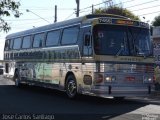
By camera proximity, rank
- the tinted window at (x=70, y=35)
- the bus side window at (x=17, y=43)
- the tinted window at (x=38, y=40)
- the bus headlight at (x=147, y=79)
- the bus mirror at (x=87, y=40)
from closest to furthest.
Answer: the bus mirror at (x=87, y=40), the bus headlight at (x=147, y=79), the tinted window at (x=70, y=35), the tinted window at (x=38, y=40), the bus side window at (x=17, y=43)

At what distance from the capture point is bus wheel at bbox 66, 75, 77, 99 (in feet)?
59.5

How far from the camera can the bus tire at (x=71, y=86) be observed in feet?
59.5

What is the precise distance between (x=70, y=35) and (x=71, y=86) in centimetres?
213

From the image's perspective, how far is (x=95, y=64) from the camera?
53.9ft

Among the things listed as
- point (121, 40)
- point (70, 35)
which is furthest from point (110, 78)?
point (70, 35)

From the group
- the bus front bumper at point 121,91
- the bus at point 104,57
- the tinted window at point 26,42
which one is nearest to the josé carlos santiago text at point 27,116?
the bus front bumper at point 121,91

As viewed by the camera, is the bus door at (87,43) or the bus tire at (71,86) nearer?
the bus door at (87,43)

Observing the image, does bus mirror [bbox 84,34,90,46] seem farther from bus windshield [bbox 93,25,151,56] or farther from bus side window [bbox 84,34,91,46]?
bus windshield [bbox 93,25,151,56]

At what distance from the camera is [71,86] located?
18.4 meters

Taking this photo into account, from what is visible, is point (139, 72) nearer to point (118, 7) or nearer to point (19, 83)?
point (19, 83)

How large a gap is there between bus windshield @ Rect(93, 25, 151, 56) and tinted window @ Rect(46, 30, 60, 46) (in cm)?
395

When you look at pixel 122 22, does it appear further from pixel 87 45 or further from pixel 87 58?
pixel 87 58

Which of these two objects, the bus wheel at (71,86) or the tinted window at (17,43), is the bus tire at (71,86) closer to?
the bus wheel at (71,86)

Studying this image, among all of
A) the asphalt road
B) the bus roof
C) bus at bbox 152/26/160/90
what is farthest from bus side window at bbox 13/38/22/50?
the asphalt road
